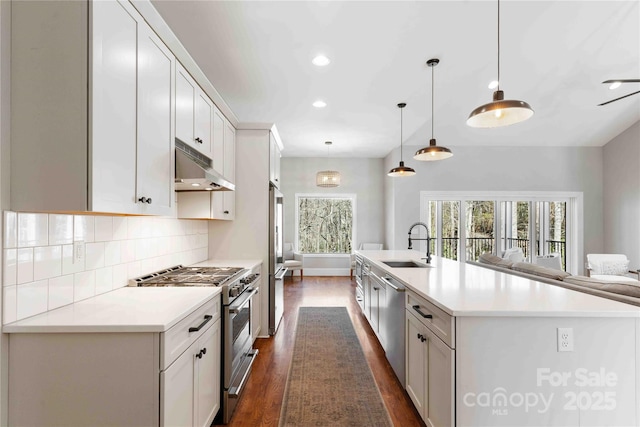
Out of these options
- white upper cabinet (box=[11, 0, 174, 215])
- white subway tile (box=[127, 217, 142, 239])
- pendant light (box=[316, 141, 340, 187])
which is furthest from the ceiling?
white subway tile (box=[127, 217, 142, 239])

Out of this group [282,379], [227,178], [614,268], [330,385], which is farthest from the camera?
[614,268]

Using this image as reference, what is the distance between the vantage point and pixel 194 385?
1.73m

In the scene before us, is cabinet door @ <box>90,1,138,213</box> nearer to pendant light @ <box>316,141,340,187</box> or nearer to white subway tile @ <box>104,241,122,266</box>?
white subway tile @ <box>104,241,122,266</box>

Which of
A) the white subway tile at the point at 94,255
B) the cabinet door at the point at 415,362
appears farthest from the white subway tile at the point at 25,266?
the cabinet door at the point at 415,362

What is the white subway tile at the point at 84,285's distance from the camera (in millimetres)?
1739

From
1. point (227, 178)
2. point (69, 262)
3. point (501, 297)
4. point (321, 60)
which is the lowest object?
point (501, 297)

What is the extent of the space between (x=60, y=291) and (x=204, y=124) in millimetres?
1592

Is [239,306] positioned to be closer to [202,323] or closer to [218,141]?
[202,323]

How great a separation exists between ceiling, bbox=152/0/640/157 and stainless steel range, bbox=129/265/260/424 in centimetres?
194

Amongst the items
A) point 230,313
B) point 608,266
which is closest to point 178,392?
point 230,313

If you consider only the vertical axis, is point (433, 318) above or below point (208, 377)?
above

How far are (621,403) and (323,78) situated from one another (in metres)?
3.44

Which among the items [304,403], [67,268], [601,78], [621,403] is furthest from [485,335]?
[601,78]

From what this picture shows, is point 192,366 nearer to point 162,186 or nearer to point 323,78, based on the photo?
point 162,186
